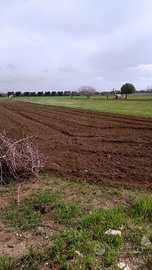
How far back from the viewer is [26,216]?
8.86 ft

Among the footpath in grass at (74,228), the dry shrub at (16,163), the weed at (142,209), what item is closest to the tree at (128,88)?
the dry shrub at (16,163)

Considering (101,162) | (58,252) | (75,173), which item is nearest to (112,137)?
(101,162)

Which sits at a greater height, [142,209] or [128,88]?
[128,88]

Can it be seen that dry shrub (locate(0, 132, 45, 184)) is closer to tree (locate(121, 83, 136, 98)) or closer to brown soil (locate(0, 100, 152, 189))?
brown soil (locate(0, 100, 152, 189))

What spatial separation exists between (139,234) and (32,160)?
2562 mm

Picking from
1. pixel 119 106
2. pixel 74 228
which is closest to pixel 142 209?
pixel 74 228

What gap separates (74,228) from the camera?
2451 millimetres

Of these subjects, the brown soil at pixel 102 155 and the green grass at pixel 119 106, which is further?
the green grass at pixel 119 106

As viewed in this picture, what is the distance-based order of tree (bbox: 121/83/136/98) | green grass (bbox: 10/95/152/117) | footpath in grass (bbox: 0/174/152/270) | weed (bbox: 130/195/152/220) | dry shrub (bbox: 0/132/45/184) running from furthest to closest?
tree (bbox: 121/83/136/98) < green grass (bbox: 10/95/152/117) < dry shrub (bbox: 0/132/45/184) < weed (bbox: 130/195/152/220) < footpath in grass (bbox: 0/174/152/270)

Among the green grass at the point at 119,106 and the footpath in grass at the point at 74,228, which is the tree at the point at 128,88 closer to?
the green grass at the point at 119,106

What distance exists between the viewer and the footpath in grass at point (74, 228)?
2.00 m

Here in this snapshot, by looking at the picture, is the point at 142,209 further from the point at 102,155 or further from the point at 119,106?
the point at 119,106

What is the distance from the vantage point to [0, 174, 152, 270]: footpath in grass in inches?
78.8

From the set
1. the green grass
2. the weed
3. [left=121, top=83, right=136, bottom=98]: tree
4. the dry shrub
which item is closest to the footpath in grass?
the weed
